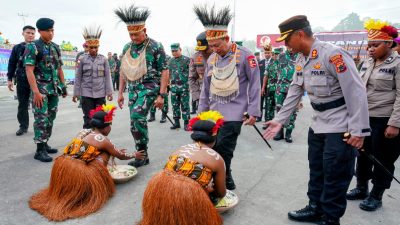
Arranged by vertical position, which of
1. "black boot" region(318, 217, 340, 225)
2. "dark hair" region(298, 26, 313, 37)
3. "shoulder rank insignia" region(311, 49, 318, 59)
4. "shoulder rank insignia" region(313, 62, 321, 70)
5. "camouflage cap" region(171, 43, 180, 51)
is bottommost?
"black boot" region(318, 217, 340, 225)

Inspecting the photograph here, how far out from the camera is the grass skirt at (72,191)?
3.01 metres

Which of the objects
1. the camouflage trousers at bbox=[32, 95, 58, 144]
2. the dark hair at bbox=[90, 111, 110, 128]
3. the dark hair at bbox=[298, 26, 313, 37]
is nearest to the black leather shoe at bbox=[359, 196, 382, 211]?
the dark hair at bbox=[298, 26, 313, 37]

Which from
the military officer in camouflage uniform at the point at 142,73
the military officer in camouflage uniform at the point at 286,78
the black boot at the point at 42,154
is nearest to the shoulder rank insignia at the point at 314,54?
the military officer in camouflage uniform at the point at 142,73

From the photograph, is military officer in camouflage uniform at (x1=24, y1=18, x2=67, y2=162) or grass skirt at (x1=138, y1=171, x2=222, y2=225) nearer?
grass skirt at (x1=138, y1=171, x2=222, y2=225)

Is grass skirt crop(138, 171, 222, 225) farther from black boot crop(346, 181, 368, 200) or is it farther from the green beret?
the green beret

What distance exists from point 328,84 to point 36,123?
4106mm

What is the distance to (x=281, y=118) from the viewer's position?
9.84 ft

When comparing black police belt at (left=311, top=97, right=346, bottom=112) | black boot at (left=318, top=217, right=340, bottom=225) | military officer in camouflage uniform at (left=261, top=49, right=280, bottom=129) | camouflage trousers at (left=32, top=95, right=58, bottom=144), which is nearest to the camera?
black police belt at (left=311, top=97, right=346, bottom=112)

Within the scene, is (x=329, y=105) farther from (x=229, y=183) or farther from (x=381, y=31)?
(x=229, y=183)

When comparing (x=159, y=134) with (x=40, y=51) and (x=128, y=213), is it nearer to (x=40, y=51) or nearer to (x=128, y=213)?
(x=40, y=51)

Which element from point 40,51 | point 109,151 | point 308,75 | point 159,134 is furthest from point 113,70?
point 308,75

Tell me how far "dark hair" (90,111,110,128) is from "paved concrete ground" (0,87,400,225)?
817mm

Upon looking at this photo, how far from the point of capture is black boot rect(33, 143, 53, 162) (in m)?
4.54

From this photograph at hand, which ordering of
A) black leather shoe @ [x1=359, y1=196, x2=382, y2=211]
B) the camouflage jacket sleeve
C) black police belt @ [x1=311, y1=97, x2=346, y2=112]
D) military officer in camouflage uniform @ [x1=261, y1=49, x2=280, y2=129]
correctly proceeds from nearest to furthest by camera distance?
black police belt @ [x1=311, y1=97, x2=346, y2=112]
black leather shoe @ [x1=359, y1=196, x2=382, y2=211]
the camouflage jacket sleeve
military officer in camouflage uniform @ [x1=261, y1=49, x2=280, y2=129]
